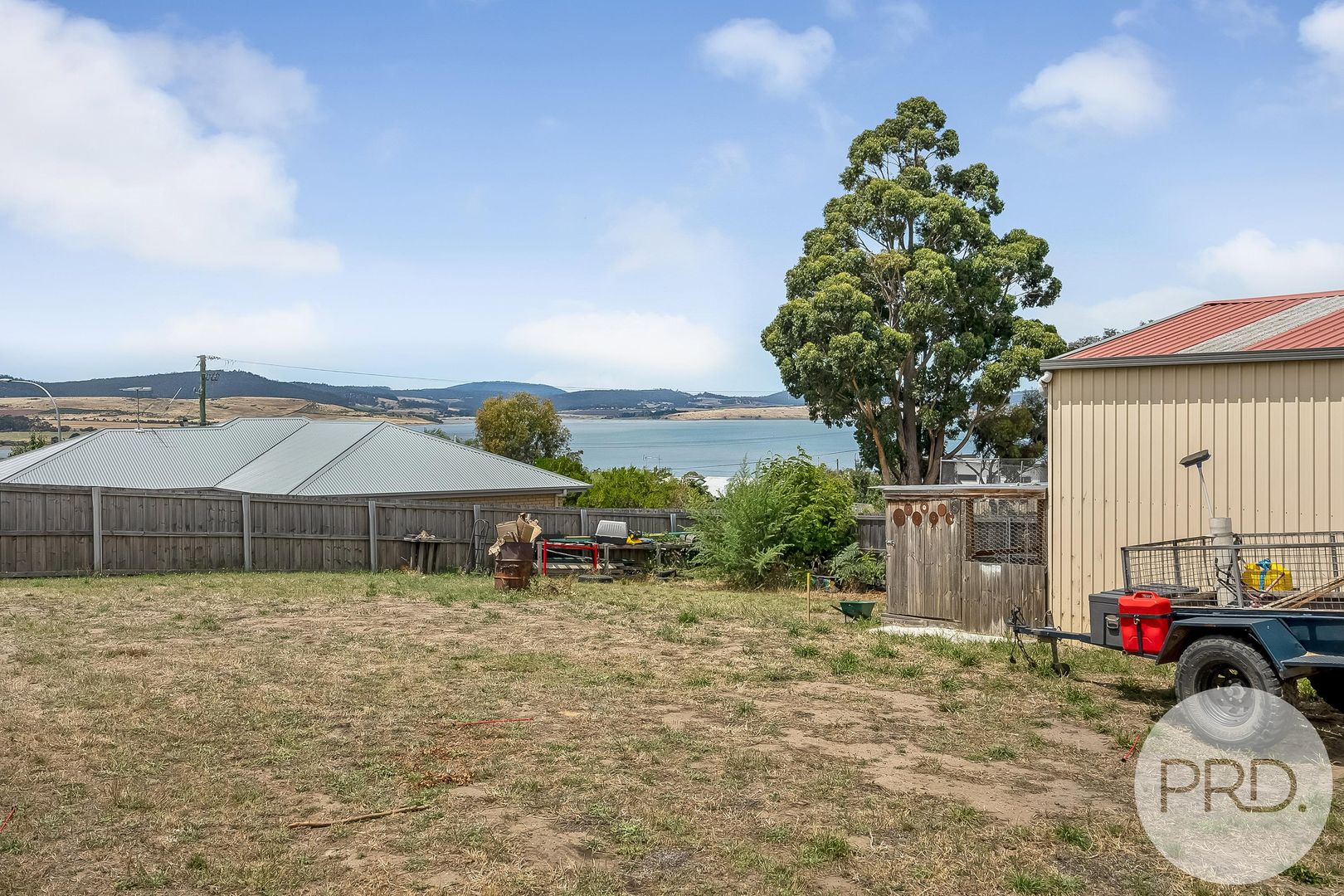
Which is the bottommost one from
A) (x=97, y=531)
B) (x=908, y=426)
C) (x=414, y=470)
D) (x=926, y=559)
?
(x=97, y=531)

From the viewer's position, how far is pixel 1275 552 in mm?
11852

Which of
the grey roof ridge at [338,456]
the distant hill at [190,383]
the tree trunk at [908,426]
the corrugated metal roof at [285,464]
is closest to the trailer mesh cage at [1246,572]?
the corrugated metal roof at [285,464]

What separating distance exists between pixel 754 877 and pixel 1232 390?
365 inches

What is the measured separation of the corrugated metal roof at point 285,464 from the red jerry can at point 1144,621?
2413cm

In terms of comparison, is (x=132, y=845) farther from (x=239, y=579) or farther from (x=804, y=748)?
(x=239, y=579)

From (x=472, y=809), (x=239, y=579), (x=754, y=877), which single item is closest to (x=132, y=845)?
(x=472, y=809)

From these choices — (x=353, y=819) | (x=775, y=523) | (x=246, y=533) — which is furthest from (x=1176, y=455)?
(x=246, y=533)

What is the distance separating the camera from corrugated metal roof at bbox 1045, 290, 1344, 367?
12.2 m

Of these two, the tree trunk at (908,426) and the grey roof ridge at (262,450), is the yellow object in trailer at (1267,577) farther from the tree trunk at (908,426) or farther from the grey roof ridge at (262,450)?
the tree trunk at (908,426)

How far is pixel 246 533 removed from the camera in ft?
82.0

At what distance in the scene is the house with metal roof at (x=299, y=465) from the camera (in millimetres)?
31312

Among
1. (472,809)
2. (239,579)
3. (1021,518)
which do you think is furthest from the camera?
(239,579)

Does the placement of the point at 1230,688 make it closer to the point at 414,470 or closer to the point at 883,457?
the point at 414,470

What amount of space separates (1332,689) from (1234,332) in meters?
5.31
